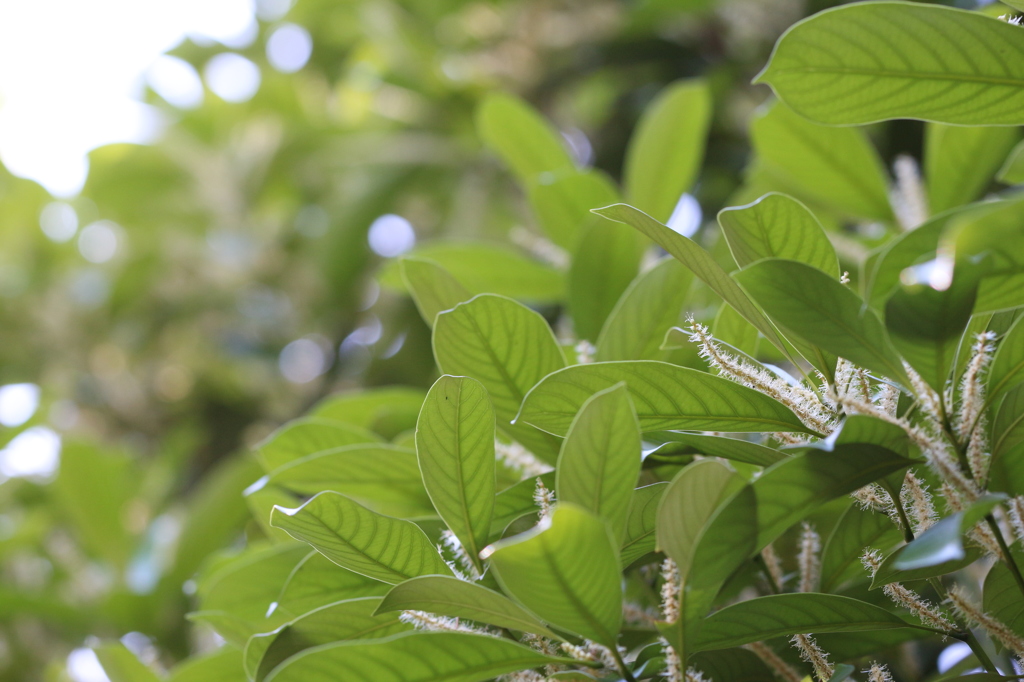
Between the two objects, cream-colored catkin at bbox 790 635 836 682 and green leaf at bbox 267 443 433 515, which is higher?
green leaf at bbox 267 443 433 515

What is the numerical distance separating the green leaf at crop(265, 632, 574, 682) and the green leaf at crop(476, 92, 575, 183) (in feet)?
2.23

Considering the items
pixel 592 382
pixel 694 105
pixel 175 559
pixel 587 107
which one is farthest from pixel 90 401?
pixel 592 382

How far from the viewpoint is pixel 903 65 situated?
0.48m

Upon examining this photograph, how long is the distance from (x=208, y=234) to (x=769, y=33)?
128 centimetres

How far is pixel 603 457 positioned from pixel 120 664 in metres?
0.47

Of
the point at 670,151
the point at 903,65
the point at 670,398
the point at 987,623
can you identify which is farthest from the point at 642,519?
the point at 670,151

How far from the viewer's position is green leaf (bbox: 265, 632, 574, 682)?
1.31 ft

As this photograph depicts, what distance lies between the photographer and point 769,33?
128 centimetres

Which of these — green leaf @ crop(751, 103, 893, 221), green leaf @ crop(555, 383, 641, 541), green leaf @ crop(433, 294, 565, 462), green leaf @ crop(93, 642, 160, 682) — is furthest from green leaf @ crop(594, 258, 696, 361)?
green leaf @ crop(93, 642, 160, 682)

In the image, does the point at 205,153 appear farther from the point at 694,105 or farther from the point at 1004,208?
the point at 1004,208

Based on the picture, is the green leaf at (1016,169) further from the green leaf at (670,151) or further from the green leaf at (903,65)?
the green leaf at (670,151)

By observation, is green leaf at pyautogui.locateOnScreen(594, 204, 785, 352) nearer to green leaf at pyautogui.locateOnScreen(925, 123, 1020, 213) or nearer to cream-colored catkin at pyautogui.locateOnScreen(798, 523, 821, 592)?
cream-colored catkin at pyautogui.locateOnScreen(798, 523, 821, 592)

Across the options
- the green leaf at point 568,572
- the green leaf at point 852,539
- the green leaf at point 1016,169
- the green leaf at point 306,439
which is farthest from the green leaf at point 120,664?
the green leaf at point 1016,169

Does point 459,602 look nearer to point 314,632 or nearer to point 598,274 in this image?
point 314,632
